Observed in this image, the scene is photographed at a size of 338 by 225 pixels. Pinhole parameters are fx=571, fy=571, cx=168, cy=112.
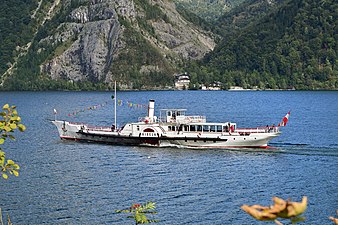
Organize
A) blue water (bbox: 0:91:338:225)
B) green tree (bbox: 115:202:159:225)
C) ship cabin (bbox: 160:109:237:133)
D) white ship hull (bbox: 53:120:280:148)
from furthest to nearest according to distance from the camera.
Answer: ship cabin (bbox: 160:109:237:133) < white ship hull (bbox: 53:120:280:148) < blue water (bbox: 0:91:338:225) < green tree (bbox: 115:202:159:225)

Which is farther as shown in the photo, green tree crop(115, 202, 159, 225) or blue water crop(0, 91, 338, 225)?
blue water crop(0, 91, 338, 225)

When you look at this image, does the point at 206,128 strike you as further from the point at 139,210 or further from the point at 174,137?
the point at 139,210

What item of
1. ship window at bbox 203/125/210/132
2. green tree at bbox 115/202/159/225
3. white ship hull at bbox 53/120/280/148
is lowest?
white ship hull at bbox 53/120/280/148

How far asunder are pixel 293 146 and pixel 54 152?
38.9m

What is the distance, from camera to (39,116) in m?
173

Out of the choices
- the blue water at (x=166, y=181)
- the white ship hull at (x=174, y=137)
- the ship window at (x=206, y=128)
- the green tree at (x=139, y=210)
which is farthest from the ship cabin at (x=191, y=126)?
the green tree at (x=139, y=210)

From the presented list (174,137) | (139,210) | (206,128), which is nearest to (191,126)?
(206,128)

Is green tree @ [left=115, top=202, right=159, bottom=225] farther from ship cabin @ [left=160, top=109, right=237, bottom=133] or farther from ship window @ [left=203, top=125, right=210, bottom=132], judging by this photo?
ship window @ [left=203, top=125, right=210, bottom=132]

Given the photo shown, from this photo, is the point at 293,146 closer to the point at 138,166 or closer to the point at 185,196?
the point at 138,166

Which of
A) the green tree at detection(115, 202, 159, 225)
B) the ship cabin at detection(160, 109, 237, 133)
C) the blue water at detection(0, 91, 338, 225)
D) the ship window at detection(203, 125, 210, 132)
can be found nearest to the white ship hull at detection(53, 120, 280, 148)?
the ship cabin at detection(160, 109, 237, 133)

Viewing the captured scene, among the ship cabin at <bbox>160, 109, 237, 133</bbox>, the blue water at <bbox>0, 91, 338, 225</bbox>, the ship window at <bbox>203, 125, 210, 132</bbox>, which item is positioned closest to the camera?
the blue water at <bbox>0, 91, 338, 225</bbox>

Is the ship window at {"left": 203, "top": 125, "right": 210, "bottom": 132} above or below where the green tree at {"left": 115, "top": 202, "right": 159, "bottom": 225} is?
below

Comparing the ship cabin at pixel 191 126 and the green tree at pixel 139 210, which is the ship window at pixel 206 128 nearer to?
the ship cabin at pixel 191 126

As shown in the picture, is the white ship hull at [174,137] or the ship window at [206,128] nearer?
the white ship hull at [174,137]
